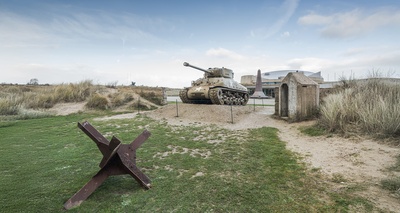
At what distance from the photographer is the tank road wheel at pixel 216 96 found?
1306 centimetres

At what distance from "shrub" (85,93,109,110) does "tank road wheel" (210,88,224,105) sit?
6978 mm

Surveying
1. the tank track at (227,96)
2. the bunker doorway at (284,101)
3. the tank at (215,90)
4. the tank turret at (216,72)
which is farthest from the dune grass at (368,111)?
the tank turret at (216,72)

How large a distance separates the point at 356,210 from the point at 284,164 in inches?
65.8

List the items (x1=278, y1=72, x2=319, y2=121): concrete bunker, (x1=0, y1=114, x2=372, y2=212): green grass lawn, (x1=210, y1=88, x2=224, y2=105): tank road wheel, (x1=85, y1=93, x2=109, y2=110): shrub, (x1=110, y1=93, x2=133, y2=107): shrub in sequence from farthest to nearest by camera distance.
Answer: (x1=110, y1=93, x2=133, y2=107): shrub < (x1=85, y1=93, x2=109, y2=110): shrub < (x1=210, y1=88, x2=224, y2=105): tank road wheel < (x1=278, y1=72, x2=319, y2=121): concrete bunker < (x1=0, y1=114, x2=372, y2=212): green grass lawn

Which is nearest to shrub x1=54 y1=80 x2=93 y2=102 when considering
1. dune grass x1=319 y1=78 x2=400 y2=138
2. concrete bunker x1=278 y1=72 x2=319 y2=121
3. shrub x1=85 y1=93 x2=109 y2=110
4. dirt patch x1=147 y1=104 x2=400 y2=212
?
shrub x1=85 y1=93 x2=109 y2=110

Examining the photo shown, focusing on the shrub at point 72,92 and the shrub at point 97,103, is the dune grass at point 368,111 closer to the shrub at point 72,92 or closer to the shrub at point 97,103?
the shrub at point 97,103

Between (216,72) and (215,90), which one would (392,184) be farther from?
(216,72)

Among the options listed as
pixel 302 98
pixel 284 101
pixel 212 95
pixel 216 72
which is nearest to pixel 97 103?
pixel 212 95

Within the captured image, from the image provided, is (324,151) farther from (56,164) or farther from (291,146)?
(56,164)

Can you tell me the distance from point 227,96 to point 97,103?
835 centimetres

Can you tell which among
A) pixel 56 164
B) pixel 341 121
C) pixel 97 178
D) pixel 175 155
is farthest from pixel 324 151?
pixel 56 164

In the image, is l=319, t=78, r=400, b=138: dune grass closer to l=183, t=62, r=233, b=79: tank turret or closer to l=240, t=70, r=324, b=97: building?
l=183, t=62, r=233, b=79: tank turret

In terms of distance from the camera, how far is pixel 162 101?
19.0m

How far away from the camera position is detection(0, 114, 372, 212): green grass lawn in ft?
8.97
